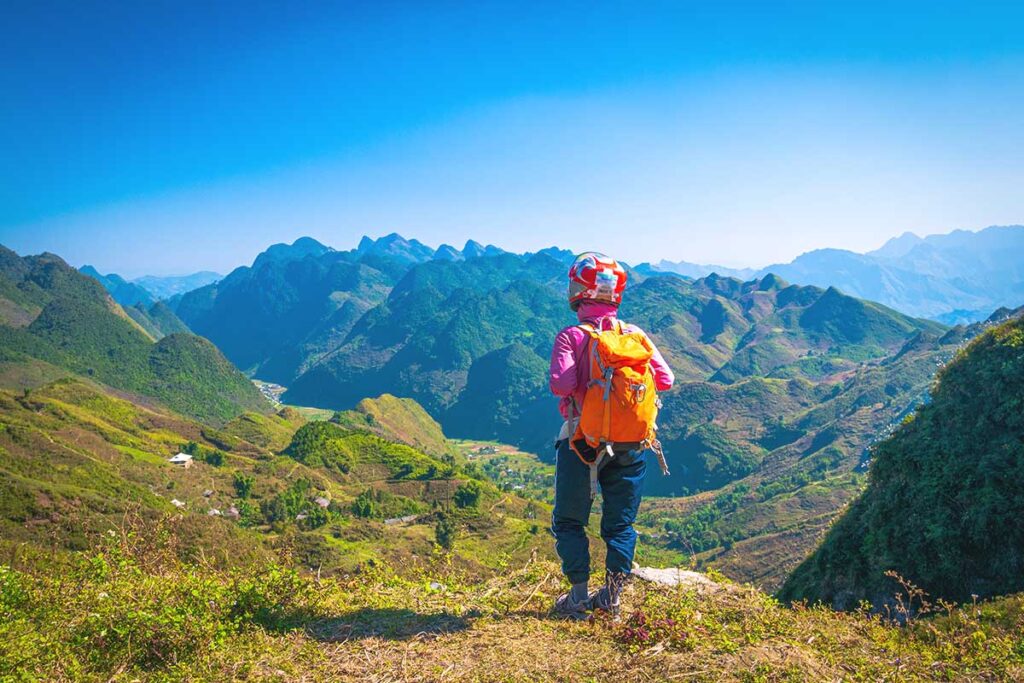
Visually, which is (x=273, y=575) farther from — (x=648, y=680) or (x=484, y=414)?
(x=484, y=414)

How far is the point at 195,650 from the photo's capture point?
3.49m

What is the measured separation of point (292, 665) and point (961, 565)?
35.7ft

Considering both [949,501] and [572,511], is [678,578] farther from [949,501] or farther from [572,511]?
[949,501]

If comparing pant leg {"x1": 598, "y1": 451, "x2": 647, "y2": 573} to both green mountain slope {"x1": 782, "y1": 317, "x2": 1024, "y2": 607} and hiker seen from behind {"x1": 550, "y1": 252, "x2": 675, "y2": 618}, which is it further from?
green mountain slope {"x1": 782, "y1": 317, "x2": 1024, "y2": 607}

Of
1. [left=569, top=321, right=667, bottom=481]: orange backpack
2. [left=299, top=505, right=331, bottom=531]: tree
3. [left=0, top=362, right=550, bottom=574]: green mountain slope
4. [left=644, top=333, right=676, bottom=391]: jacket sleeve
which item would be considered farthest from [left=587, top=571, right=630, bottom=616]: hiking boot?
[left=299, top=505, right=331, bottom=531]: tree

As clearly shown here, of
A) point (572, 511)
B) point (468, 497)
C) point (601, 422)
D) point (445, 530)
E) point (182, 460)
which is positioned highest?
point (601, 422)

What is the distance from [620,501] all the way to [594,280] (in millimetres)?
1841

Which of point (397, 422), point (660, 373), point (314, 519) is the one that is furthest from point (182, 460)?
point (397, 422)

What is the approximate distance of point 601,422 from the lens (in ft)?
13.6

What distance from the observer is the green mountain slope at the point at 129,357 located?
12461 cm

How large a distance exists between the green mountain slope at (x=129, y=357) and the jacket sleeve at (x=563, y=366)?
141716 millimetres

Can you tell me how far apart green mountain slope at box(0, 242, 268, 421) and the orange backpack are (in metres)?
142

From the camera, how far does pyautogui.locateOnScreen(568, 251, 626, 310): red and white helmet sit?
457cm

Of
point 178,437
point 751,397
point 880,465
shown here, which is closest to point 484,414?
point 751,397
